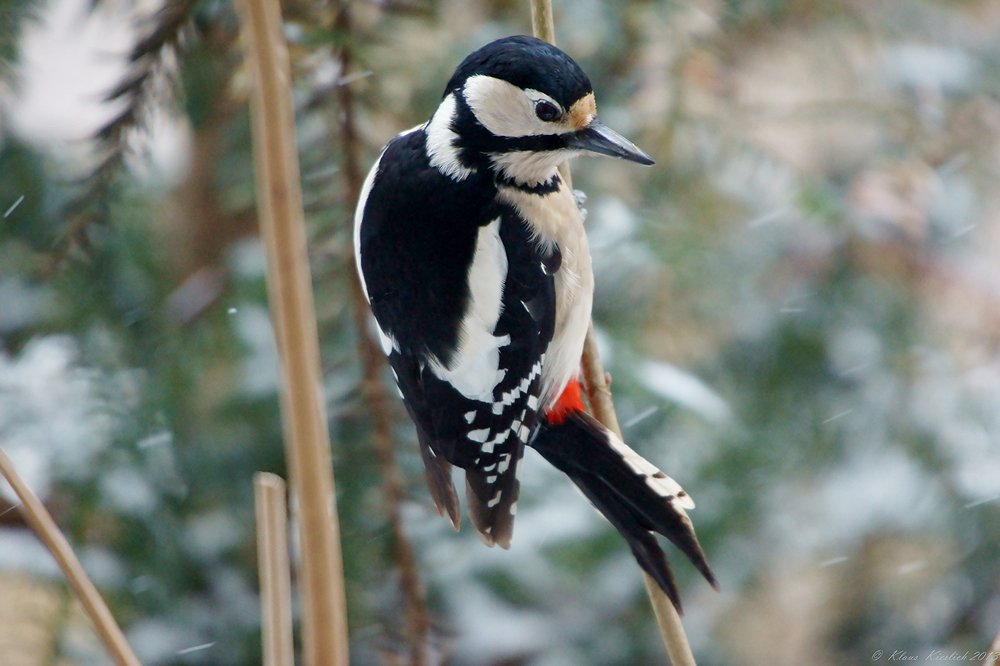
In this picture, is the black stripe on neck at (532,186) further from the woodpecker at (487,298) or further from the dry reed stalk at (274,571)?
the dry reed stalk at (274,571)

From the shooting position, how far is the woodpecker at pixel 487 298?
1.58 ft

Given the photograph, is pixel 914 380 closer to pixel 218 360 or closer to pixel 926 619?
pixel 926 619

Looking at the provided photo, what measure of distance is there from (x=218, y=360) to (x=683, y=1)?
29.5 inches

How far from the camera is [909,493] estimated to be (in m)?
1.40

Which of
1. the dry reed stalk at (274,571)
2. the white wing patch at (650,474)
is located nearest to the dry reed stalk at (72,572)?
the dry reed stalk at (274,571)

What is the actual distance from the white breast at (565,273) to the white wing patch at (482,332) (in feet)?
0.09

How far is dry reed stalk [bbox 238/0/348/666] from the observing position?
20 centimetres

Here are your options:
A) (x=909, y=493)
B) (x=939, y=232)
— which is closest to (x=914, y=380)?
(x=909, y=493)

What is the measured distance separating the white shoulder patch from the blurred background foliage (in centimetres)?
14

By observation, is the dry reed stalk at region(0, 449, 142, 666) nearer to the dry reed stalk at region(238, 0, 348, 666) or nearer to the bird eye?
the dry reed stalk at region(238, 0, 348, 666)

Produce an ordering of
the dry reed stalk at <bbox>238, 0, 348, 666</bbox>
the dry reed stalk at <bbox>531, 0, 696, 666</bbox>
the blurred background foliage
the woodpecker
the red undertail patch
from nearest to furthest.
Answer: the dry reed stalk at <bbox>238, 0, 348, 666</bbox> → the dry reed stalk at <bbox>531, 0, 696, 666</bbox> → the woodpecker → the red undertail patch → the blurred background foliage

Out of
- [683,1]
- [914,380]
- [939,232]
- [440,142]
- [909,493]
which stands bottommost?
[909,493]

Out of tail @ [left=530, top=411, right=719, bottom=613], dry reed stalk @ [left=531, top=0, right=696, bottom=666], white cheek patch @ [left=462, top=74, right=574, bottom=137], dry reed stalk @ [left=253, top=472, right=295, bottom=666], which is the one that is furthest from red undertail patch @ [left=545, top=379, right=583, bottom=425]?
dry reed stalk @ [left=253, top=472, right=295, bottom=666]

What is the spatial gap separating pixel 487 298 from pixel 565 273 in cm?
6
